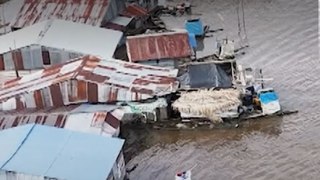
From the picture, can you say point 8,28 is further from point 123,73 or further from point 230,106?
point 230,106

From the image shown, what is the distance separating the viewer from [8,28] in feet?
96.0

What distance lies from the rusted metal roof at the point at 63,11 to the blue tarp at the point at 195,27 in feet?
11.6

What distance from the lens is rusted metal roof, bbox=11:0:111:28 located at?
2884 cm

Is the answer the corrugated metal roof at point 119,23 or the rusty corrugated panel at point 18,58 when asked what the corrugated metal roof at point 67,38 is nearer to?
the rusty corrugated panel at point 18,58

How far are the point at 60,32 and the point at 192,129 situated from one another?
24.6 ft

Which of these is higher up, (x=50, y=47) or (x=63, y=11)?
(x=63, y=11)

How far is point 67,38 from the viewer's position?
25.6 m

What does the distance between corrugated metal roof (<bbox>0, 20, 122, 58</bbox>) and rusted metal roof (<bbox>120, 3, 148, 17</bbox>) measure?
13.4 feet

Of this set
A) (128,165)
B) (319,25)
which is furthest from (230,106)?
(319,25)

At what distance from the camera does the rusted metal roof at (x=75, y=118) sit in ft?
65.1

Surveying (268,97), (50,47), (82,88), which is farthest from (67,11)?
(268,97)

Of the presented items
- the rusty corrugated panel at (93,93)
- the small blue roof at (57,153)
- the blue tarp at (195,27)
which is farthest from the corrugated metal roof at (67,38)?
the small blue roof at (57,153)

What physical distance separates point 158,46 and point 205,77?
117 inches

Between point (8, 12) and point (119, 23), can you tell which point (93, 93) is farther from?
point (8, 12)
